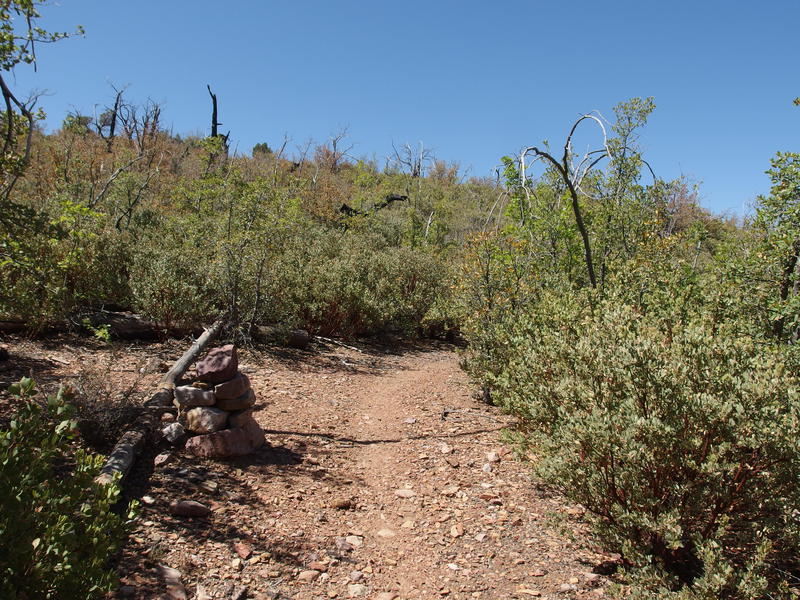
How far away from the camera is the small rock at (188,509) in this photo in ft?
12.9

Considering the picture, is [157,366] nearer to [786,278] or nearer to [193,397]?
[193,397]

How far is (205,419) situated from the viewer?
5.11m

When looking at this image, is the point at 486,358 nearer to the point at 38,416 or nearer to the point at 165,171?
the point at 38,416

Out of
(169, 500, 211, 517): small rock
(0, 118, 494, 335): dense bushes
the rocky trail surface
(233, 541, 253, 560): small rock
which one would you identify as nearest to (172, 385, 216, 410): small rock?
the rocky trail surface

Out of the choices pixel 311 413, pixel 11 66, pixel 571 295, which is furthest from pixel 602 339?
pixel 11 66

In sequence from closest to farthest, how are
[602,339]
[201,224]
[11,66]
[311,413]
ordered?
[602,339], [11,66], [311,413], [201,224]

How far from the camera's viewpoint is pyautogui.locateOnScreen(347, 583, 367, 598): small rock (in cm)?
345

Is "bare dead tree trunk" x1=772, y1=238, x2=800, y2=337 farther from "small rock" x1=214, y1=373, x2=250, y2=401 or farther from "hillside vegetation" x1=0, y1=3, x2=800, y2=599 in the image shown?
"small rock" x1=214, y1=373, x2=250, y2=401

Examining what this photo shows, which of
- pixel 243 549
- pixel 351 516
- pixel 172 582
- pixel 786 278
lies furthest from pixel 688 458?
pixel 786 278

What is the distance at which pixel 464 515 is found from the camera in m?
4.58

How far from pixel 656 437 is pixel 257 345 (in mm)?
8353

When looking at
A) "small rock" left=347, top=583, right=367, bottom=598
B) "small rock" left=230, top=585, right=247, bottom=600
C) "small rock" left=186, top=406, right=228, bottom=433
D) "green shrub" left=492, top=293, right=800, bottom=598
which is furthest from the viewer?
"small rock" left=186, top=406, right=228, bottom=433

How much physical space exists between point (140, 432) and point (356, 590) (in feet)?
8.73

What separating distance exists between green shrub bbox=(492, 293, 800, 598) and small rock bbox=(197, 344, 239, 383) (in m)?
3.46
